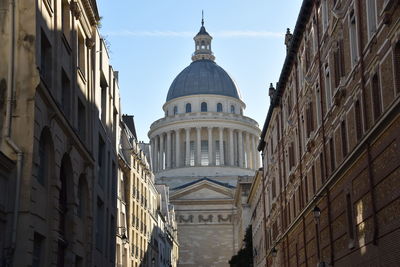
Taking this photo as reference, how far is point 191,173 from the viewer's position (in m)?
163

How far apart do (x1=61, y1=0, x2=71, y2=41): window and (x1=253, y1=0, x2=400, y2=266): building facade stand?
9910 millimetres

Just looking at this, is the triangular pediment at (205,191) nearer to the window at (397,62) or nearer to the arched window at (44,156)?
the arched window at (44,156)

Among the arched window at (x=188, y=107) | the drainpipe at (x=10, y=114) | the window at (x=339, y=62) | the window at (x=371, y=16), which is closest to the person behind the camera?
the drainpipe at (x=10, y=114)

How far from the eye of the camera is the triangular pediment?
15138 cm

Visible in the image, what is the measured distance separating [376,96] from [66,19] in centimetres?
1243

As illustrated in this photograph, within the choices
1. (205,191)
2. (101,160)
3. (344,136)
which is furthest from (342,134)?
(205,191)

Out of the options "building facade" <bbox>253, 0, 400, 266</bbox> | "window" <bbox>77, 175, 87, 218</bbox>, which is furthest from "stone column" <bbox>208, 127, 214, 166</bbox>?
"window" <bbox>77, 175, 87, 218</bbox>

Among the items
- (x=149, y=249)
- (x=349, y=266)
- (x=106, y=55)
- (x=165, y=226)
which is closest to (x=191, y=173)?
(x=165, y=226)

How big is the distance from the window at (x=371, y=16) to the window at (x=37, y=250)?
11.7m

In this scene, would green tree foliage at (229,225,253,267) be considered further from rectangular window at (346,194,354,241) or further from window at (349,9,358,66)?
window at (349,9,358,66)

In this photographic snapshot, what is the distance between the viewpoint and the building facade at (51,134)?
22109mm

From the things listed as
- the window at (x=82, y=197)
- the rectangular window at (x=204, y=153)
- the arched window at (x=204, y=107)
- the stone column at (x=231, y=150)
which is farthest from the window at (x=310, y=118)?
the arched window at (x=204, y=107)

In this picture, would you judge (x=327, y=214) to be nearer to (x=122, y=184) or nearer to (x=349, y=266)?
(x=349, y=266)

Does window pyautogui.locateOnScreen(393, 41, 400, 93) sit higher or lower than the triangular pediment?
lower
